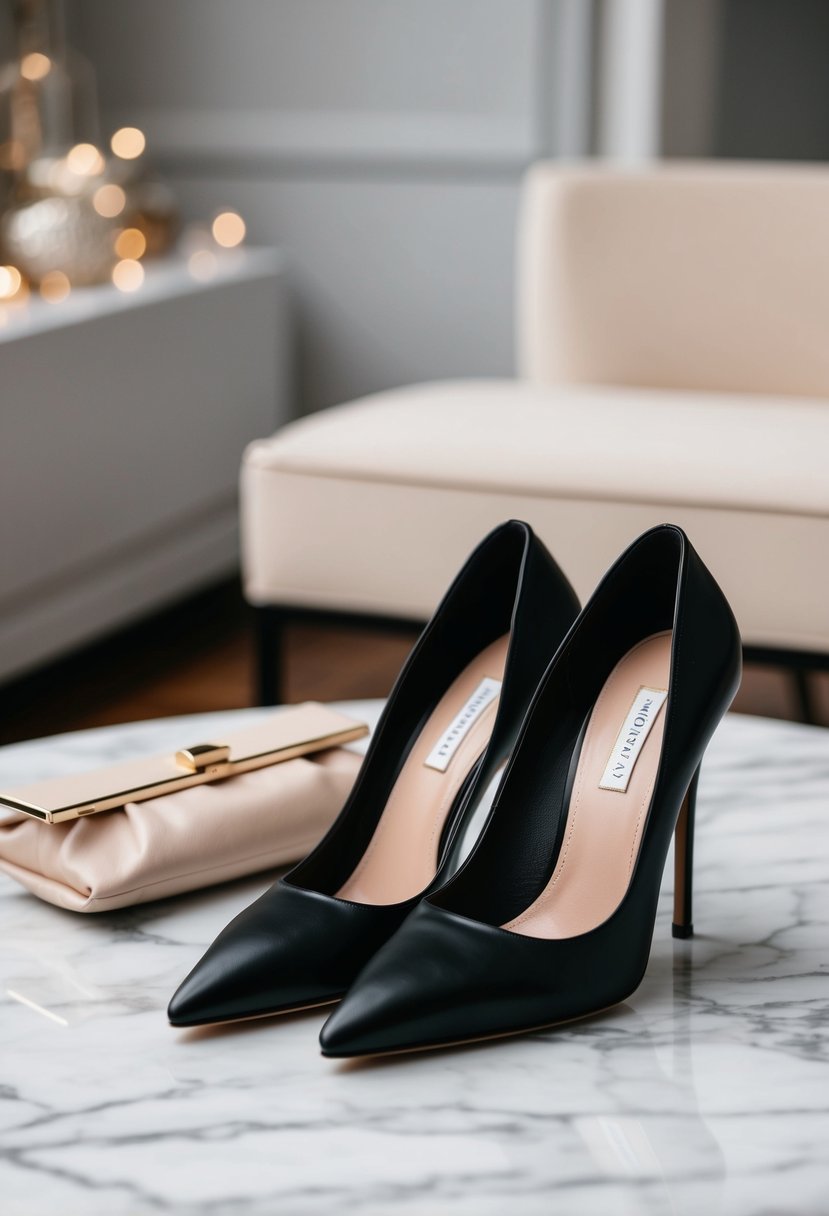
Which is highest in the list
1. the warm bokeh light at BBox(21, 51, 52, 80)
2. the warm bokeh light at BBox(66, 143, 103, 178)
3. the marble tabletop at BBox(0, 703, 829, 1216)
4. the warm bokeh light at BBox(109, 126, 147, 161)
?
the warm bokeh light at BBox(21, 51, 52, 80)

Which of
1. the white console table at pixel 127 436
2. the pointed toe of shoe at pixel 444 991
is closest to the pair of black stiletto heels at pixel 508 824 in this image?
the pointed toe of shoe at pixel 444 991

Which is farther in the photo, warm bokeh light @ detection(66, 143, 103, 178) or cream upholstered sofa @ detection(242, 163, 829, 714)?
warm bokeh light @ detection(66, 143, 103, 178)

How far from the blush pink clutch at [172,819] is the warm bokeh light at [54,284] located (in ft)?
4.40

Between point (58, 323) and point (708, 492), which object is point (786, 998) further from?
point (58, 323)

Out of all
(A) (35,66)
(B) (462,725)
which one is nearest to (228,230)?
(A) (35,66)

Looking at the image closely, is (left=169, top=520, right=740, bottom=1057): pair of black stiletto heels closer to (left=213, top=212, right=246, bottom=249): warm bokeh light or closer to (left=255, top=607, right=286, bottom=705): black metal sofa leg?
(left=255, top=607, right=286, bottom=705): black metal sofa leg

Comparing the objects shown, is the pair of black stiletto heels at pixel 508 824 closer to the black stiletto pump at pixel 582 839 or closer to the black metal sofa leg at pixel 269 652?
the black stiletto pump at pixel 582 839

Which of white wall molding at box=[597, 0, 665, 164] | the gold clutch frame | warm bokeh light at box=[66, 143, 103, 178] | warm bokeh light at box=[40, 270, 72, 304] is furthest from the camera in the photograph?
white wall molding at box=[597, 0, 665, 164]

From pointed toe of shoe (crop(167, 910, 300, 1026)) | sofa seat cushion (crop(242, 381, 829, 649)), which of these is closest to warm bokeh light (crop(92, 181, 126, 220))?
sofa seat cushion (crop(242, 381, 829, 649))

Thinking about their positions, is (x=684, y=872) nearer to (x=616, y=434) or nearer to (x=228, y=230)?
(x=616, y=434)

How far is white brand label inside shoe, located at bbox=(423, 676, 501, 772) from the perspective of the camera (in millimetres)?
726

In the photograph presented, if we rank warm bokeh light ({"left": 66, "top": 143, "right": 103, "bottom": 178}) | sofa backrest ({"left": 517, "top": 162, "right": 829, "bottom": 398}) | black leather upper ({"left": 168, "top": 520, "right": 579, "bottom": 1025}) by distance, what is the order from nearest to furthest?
black leather upper ({"left": 168, "top": 520, "right": 579, "bottom": 1025}) < sofa backrest ({"left": 517, "top": 162, "right": 829, "bottom": 398}) < warm bokeh light ({"left": 66, "top": 143, "right": 103, "bottom": 178})

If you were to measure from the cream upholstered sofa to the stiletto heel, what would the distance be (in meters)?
0.64

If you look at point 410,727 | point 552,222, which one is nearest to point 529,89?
point 552,222
